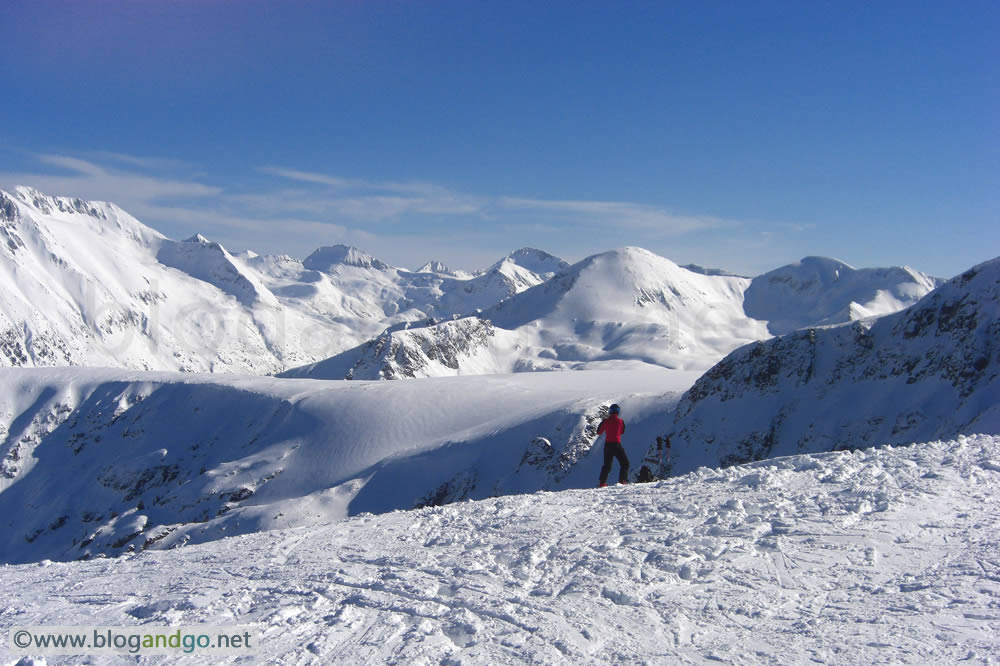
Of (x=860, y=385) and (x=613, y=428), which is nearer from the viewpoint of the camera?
(x=613, y=428)

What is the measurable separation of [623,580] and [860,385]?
40.7m

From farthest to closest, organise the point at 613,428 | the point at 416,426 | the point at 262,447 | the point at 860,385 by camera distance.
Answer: the point at 262,447 < the point at 416,426 < the point at 860,385 < the point at 613,428

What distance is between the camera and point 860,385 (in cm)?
4306

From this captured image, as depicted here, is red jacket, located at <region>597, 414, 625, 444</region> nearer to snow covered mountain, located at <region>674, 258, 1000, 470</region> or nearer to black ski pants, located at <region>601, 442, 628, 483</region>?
black ski pants, located at <region>601, 442, 628, 483</region>

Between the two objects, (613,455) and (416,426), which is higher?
(613,455)

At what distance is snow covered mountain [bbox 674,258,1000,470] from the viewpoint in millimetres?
37375

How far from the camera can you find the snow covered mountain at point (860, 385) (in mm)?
37375

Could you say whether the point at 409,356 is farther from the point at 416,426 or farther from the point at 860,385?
the point at 860,385

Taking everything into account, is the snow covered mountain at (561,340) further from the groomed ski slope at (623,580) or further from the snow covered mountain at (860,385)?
the groomed ski slope at (623,580)

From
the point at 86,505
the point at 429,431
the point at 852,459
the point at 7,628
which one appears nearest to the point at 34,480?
the point at 86,505

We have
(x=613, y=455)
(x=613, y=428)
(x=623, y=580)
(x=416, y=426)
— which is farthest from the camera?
(x=416, y=426)

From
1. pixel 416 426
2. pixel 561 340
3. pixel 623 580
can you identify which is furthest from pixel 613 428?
pixel 561 340

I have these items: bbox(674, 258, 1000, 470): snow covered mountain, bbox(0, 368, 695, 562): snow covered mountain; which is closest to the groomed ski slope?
bbox(674, 258, 1000, 470): snow covered mountain

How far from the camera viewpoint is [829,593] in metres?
8.20
